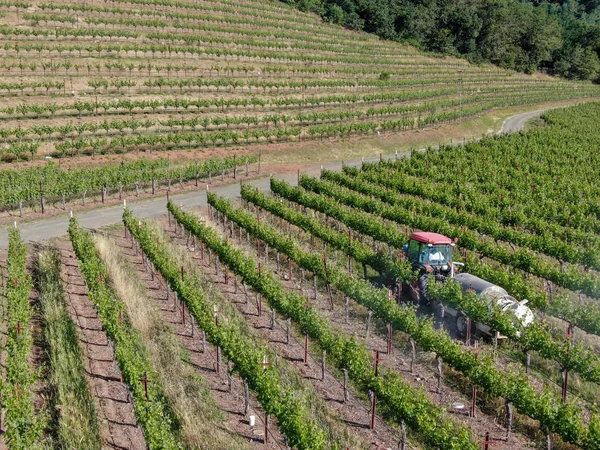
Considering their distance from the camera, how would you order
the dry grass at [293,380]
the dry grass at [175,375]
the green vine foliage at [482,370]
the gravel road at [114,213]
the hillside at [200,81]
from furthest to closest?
the hillside at [200,81] → the gravel road at [114,213] → the dry grass at [293,380] → the dry grass at [175,375] → the green vine foliage at [482,370]

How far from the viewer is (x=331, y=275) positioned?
93.5ft

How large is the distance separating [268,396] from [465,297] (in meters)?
9.59

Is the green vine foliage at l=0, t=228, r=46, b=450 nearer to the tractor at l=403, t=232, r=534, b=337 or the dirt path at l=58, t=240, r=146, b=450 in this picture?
the dirt path at l=58, t=240, r=146, b=450

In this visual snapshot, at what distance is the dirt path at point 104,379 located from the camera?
60.7 ft

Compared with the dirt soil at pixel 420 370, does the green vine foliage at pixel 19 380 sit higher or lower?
higher

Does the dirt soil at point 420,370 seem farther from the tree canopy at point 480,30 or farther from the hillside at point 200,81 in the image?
the tree canopy at point 480,30

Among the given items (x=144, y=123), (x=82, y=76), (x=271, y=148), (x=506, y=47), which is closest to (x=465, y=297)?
(x=271, y=148)

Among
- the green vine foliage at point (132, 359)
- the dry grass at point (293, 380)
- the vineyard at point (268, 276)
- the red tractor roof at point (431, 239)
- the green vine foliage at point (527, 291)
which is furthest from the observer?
the red tractor roof at point (431, 239)

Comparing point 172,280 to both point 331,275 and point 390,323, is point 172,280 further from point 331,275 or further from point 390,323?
point 390,323

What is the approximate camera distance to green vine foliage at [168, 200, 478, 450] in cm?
1738

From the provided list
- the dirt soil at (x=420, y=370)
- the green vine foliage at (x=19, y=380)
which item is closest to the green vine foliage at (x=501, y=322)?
the dirt soil at (x=420, y=370)

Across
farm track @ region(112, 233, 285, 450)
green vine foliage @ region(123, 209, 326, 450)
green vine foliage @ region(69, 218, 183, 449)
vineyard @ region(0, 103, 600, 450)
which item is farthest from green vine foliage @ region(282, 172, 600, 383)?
green vine foliage @ region(69, 218, 183, 449)

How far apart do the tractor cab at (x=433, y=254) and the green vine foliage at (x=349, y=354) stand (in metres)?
4.33

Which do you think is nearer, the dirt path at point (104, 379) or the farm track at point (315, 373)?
the dirt path at point (104, 379)
